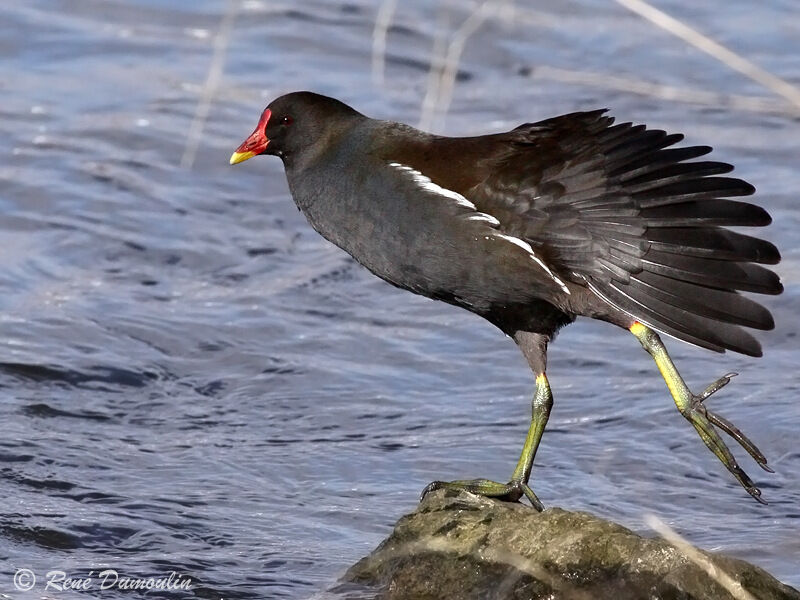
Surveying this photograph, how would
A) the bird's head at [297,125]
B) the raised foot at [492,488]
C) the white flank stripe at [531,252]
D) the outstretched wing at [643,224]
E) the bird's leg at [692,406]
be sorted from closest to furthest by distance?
the outstretched wing at [643,224] < the white flank stripe at [531,252] < the bird's leg at [692,406] < the raised foot at [492,488] < the bird's head at [297,125]

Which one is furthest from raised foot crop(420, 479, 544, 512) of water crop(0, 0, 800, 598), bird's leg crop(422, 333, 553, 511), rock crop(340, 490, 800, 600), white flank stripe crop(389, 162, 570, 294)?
white flank stripe crop(389, 162, 570, 294)

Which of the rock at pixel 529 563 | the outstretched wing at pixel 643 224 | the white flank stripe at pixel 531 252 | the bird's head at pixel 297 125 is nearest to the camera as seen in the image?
the rock at pixel 529 563

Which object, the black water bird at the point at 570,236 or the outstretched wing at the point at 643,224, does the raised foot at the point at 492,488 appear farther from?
the outstretched wing at the point at 643,224

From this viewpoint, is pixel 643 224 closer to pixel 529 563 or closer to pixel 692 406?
pixel 692 406

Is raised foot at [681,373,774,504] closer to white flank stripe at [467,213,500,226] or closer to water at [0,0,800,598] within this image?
water at [0,0,800,598]

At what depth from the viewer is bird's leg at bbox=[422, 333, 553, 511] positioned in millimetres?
4477

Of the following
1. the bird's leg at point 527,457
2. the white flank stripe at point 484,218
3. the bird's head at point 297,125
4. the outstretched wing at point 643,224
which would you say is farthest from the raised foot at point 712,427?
the bird's head at point 297,125

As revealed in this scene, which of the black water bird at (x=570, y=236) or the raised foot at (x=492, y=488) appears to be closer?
the black water bird at (x=570, y=236)

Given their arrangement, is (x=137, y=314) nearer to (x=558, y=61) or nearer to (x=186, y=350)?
(x=186, y=350)

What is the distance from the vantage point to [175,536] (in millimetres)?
4820

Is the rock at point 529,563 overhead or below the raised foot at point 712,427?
below

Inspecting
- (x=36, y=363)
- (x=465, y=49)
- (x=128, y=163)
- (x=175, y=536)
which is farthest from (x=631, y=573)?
(x=465, y=49)

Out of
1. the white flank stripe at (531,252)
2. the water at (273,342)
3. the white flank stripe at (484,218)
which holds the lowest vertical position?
the water at (273,342)

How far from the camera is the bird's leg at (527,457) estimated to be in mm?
4477
